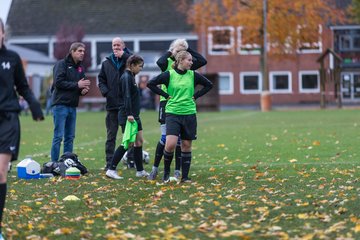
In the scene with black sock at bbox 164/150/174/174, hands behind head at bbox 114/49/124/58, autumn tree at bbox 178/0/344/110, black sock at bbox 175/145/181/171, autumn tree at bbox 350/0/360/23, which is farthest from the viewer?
autumn tree at bbox 350/0/360/23

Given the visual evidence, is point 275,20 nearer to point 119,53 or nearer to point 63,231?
point 119,53

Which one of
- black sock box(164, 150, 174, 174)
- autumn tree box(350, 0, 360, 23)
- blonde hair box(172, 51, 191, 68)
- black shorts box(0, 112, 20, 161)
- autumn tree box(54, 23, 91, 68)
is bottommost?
black sock box(164, 150, 174, 174)

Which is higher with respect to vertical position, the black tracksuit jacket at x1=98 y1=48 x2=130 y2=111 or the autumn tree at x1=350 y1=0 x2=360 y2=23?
the autumn tree at x1=350 y1=0 x2=360 y2=23

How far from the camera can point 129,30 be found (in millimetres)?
78125

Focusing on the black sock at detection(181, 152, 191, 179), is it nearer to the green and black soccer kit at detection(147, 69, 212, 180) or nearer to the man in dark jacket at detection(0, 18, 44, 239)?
the green and black soccer kit at detection(147, 69, 212, 180)

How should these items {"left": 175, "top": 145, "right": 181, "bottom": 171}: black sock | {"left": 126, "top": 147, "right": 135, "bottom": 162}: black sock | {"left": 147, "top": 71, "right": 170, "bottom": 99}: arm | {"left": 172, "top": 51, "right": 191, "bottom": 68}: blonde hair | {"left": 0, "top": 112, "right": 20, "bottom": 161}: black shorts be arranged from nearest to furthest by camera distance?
{"left": 0, "top": 112, "right": 20, "bottom": 161}: black shorts
{"left": 172, "top": 51, "right": 191, "bottom": 68}: blonde hair
{"left": 147, "top": 71, "right": 170, "bottom": 99}: arm
{"left": 175, "top": 145, "right": 181, "bottom": 171}: black sock
{"left": 126, "top": 147, "right": 135, "bottom": 162}: black sock

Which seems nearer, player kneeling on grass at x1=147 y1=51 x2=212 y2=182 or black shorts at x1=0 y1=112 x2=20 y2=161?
black shorts at x1=0 y1=112 x2=20 y2=161

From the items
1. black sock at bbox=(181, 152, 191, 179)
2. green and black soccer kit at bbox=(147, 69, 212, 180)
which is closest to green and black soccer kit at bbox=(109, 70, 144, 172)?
green and black soccer kit at bbox=(147, 69, 212, 180)

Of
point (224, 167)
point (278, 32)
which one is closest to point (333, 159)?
point (224, 167)

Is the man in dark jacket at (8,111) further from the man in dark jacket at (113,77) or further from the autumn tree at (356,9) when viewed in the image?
the autumn tree at (356,9)

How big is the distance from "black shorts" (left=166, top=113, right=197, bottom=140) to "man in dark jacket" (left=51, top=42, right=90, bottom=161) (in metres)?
2.55

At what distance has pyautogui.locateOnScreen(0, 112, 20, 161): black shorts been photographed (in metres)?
8.47

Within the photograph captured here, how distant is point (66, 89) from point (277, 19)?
44166 mm

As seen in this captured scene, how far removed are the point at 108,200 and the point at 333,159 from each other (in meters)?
6.44
